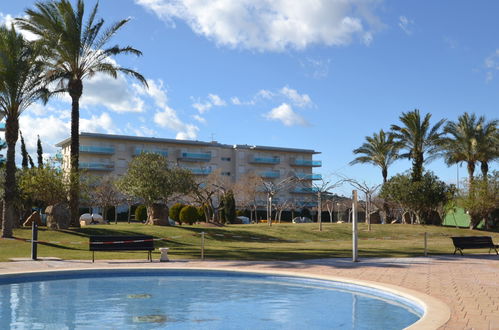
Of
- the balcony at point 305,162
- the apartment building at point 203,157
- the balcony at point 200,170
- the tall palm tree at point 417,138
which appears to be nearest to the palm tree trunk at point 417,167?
the tall palm tree at point 417,138

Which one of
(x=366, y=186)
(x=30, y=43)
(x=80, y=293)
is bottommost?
(x=80, y=293)

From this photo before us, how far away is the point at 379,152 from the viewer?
176 feet

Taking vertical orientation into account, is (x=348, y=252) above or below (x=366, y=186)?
below

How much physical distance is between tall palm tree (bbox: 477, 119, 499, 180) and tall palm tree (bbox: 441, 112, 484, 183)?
27 cm

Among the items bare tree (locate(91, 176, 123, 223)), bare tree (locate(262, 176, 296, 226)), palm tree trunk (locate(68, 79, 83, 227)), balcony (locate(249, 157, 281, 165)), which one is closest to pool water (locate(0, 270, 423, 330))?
palm tree trunk (locate(68, 79, 83, 227))

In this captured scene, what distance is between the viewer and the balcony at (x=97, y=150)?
236ft

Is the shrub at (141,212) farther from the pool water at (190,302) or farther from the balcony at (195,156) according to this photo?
the pool water at (190,302)

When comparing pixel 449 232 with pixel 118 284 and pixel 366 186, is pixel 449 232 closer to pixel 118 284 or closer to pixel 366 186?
pixel 366 186

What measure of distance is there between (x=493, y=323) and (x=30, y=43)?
25163 mm

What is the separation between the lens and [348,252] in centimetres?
2331

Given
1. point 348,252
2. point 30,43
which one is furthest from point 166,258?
point 30,43

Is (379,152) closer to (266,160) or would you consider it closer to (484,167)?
(484,167)

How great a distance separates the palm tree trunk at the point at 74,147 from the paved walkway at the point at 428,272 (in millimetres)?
10431

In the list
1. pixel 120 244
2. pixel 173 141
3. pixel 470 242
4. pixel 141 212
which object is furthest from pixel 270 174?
pixel 120 244
